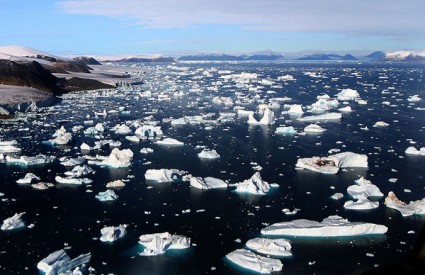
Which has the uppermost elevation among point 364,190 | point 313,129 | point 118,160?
point 313,129

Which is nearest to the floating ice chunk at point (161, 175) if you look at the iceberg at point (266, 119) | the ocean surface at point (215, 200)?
the ocean surface at point (215, 200)

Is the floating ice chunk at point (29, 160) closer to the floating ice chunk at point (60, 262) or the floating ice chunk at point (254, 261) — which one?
the floating ice chunk at point (60, 262)

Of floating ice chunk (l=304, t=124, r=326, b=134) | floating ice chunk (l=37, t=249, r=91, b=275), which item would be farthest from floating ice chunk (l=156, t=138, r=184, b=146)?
floating ice chunk (l=37, t=249, r=91, b=275)

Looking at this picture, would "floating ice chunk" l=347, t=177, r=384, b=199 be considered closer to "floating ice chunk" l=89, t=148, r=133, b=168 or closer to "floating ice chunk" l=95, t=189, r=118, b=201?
"floating ice chunk" l=95, t=189, r=118, b=201

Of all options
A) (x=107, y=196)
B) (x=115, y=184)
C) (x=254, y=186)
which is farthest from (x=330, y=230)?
(x=115, y=184)

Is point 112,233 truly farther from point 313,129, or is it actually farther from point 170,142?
point 313,129

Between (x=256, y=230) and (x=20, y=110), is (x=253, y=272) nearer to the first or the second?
(x=256, y=230)
